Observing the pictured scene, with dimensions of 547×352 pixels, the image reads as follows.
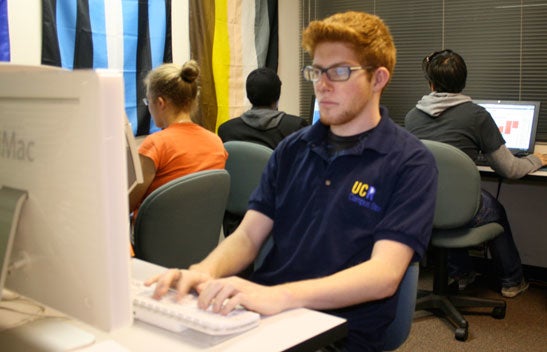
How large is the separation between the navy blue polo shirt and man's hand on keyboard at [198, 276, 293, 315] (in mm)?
335

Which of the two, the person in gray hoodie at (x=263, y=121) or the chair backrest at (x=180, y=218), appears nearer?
the chair backrest at (x=180, y=218)

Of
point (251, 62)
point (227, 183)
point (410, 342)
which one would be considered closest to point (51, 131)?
point (227, 183)

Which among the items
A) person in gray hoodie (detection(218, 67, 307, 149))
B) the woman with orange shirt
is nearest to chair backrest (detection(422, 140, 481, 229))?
person in gray hoodie (detection(218, 67, 307, 149))

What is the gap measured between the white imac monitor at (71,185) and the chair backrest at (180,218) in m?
1.16

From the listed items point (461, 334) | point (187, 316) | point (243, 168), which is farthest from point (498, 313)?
point (187, 316)

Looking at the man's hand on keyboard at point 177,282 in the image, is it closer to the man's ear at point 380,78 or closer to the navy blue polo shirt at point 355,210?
the navy blue polo shirt at point 355,210

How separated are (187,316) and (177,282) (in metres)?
0.18

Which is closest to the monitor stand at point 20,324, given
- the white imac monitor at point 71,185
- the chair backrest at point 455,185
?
the white imac monitor at point 71,185

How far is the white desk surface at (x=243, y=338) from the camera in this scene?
96 cm

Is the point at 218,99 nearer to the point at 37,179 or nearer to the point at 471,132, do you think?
the point at 471,132

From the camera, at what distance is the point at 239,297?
1058mm

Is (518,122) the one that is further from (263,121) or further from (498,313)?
(263,121)

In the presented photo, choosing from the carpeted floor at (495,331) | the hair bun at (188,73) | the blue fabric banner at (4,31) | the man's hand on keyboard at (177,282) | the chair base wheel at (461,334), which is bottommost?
the carpeted floor at (495,331)

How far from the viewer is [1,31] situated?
2875 mm
